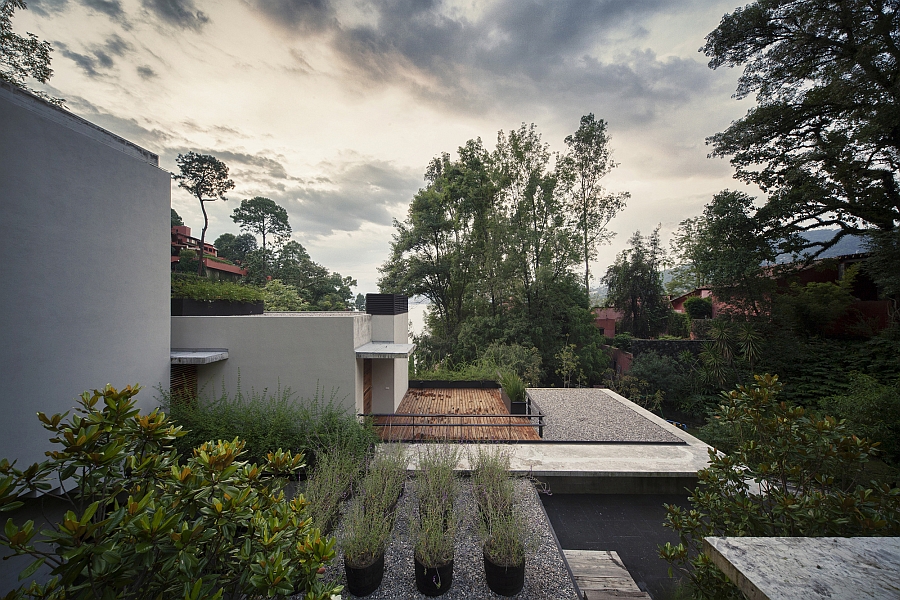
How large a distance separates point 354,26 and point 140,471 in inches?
358

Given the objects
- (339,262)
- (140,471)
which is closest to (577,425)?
(140,471)

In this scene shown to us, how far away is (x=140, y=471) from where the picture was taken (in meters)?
1.70

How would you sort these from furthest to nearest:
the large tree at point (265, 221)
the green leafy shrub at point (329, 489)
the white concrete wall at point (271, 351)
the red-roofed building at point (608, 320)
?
the large tree at point (265, 221)
the red-roofed building at point (608, 320)
the white concrete wall at point (271, 351)
the green leafy shrub at point (329, 489)

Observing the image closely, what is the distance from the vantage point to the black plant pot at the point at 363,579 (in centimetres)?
308

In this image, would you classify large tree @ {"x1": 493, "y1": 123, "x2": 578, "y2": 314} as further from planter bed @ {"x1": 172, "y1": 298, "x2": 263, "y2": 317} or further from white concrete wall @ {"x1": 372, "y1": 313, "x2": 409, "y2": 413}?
planter bed @ {"x1": 172, "y1": 298, "x2": 263, "y2": 317}

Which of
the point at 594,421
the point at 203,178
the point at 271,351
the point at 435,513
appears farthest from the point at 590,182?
the point at 203,178

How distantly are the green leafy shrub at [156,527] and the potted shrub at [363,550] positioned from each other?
1629 millimetres

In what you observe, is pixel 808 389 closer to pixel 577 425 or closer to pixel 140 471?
pixel 577 425

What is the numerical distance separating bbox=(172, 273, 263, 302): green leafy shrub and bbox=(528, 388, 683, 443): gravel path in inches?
280

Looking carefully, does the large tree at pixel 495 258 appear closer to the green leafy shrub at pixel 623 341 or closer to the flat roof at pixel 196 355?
the green leafy shrub at pixel 623 341

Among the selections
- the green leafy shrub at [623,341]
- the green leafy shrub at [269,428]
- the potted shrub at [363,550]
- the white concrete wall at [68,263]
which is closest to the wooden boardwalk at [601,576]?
the potted shrub at [363,550]

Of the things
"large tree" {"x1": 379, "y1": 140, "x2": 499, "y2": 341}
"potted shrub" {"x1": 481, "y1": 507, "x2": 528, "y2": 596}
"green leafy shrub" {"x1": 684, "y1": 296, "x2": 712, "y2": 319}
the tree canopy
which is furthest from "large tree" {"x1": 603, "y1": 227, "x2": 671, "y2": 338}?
"potted shrub" {"x1": 481, "y1": 507, "x2": 528, "y2": 596}

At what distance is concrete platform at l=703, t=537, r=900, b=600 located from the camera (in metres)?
0.95

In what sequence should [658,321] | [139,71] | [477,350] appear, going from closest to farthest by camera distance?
[139,71] → [477,350] → [658,321]
